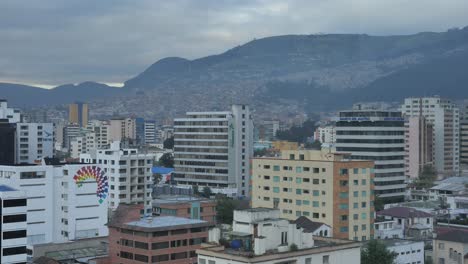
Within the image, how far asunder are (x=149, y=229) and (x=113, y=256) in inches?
125

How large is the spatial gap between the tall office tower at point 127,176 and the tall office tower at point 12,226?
2387 cm

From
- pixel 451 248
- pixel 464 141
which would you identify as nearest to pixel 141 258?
pixel 451 248

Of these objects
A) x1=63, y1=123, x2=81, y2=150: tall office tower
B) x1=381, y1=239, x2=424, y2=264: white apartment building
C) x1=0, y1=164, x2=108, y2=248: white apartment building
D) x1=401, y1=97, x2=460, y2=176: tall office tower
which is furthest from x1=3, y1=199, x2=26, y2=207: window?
x1=63, y1=123, x2=81, y2=150: tall office tower

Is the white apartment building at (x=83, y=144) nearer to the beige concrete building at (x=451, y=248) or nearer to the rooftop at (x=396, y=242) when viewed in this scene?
the rooftop at (x=396, y=242)

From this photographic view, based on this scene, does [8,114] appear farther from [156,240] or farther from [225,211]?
[156,240]

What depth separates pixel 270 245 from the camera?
21.5 meters

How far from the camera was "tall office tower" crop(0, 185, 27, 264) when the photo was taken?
2964 centimetres

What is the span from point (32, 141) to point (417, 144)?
4652 centimetres

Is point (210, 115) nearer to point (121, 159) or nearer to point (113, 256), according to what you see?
point (121, 159)

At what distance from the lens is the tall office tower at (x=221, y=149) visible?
248 feet

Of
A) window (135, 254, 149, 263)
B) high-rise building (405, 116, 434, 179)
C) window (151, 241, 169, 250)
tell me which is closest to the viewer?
window (151, 241, 169, 250)

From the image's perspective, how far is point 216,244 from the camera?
21.8m

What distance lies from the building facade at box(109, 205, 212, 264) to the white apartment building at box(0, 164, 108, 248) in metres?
11.1

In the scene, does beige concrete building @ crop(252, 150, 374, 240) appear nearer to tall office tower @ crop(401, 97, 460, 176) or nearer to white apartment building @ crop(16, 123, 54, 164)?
white apartment building @ crop(16, 123, 54, 164)
